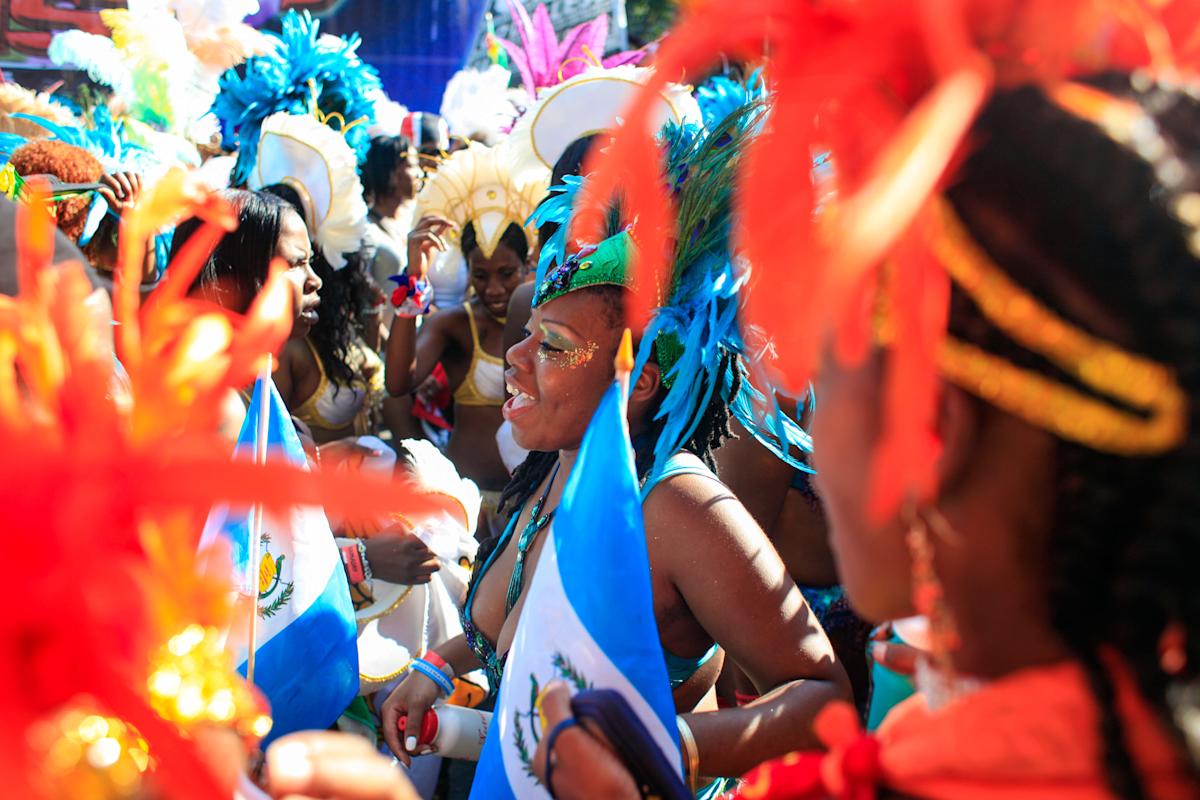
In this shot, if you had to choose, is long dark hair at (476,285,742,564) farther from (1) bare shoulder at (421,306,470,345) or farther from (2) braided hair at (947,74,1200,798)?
(1) bare shoulder at (421,306,470,345)

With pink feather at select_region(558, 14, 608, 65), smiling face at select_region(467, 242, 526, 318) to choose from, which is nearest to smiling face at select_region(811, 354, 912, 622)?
smiling face at select_region(467, 242, 526, 318)

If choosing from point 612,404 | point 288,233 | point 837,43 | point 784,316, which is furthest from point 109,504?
point 288,233

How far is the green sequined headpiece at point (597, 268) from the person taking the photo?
241 centimetres

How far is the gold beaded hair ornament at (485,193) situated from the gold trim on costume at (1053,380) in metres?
4.51

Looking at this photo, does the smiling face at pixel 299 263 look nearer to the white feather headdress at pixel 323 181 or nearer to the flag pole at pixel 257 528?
the white feather headdress at pixel 323 181

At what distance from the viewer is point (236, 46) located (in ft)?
26.5

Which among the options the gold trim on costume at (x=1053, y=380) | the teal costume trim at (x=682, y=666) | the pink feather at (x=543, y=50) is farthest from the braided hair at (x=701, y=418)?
the pink feather at (x=543, y=50)

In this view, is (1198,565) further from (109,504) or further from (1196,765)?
(109,504)

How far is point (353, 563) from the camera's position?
3.32m

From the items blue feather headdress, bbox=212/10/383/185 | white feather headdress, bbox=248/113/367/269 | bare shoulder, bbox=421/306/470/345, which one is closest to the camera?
white feather headdress, bbox=248/113/367/269

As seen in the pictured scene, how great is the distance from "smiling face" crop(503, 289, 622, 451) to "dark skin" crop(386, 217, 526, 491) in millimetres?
2967

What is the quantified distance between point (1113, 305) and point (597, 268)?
158cm

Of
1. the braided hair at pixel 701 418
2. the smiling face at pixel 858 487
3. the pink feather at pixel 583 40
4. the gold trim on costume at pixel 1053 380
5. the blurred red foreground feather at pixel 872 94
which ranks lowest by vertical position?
the braided hair at pixel 701 418

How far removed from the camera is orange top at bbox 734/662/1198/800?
953 millimetres
